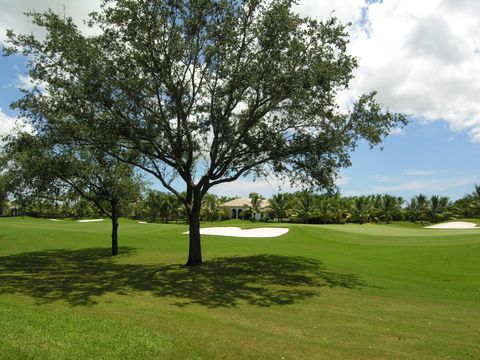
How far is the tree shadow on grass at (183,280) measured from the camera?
13.5 meters

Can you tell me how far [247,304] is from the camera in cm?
1277

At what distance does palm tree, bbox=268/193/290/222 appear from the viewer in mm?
75750

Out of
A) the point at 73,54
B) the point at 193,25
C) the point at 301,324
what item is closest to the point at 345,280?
the point at 301,324

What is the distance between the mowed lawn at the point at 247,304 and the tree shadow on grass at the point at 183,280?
0.20ft

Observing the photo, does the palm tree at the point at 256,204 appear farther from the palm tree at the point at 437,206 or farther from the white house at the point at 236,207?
the palm tree at the point at 437,206

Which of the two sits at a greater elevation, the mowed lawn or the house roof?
the house roof

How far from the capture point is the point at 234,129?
20.3 metres

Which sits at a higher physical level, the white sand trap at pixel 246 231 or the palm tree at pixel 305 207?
the palm tree at pixel 305 207

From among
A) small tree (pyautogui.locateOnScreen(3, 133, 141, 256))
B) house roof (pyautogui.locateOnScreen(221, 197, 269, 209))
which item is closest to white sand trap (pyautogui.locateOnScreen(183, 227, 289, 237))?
small tree (pyautogui.locateOnScreen(3, 133, 141, 256))

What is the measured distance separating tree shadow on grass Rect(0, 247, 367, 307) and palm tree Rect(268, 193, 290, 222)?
2044 inches

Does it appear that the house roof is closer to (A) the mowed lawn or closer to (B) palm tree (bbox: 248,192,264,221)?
(B) palm tree (bbox: 248,192,264,221)

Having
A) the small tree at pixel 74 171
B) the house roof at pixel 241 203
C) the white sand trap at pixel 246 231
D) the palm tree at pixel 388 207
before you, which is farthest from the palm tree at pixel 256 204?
the small tree at pixel 74 171

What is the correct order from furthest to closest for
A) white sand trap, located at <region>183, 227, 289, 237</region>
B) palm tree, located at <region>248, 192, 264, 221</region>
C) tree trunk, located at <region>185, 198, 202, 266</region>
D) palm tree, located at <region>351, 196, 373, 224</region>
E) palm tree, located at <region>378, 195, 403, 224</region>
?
palm tree, located at <region>248, 192, 264, 221</region> → palm tree, located at <region>378, 195, 403, 224</region> → palm tree, located at <region>351, 196, 373, 224</region> → white sand trap, located at <region>183, 227, 289, 237</region> → tree trunk, located at <region>185, 198, 202, 266</region>

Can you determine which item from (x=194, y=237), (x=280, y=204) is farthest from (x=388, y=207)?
(x=194, y=237)
